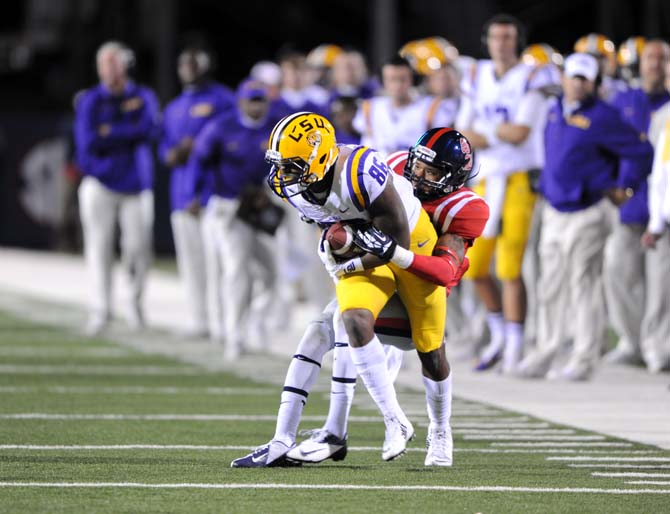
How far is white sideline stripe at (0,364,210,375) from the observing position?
11828 millimetres

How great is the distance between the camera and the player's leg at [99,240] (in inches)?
577

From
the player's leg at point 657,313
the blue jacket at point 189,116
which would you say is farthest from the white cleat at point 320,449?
the blue jacket at point 189,116

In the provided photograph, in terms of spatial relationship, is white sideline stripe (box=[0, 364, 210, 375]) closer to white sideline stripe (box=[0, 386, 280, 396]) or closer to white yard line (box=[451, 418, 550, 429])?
white sideline stripe (box=[0, 386, 280, 396])

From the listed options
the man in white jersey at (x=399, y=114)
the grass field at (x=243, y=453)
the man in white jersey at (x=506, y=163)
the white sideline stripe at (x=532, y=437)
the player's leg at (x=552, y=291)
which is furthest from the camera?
the man in white jersey at (x=399, y=114)

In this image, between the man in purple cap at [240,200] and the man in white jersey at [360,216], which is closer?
the man in white jersey at [360,216]

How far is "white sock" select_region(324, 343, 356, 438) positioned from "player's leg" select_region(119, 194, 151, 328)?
7321mm

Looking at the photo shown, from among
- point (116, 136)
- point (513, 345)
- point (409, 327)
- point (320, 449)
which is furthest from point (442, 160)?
point (116, 136)

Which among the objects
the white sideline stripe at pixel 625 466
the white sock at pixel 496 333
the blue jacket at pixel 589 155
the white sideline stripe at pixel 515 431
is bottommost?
the white sideline stripe at pixel 625 466

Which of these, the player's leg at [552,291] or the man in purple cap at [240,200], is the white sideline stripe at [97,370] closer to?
the man in purple cap at [240,200]

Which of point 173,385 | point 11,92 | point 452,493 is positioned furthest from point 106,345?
point 11,92

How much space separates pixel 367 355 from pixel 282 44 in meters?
30.6

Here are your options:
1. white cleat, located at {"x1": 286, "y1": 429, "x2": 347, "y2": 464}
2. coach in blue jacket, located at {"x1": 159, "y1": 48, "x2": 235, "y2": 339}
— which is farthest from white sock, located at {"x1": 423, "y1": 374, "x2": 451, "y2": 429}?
coach in blue jacket, located at {"x1": 159, "y1": 48, "x2": 235, "y2": 339}

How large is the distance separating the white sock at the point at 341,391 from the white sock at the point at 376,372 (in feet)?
0.55

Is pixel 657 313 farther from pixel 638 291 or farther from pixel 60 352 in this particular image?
pixel 60 352
